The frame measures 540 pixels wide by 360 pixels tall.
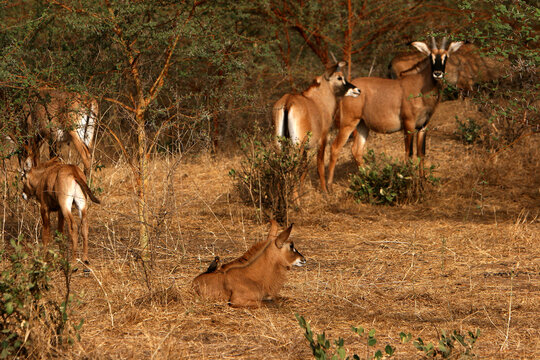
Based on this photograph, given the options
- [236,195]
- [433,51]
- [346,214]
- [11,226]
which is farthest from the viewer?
[433,51]

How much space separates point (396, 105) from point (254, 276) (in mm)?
6809

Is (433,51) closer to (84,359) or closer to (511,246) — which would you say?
(511,246)

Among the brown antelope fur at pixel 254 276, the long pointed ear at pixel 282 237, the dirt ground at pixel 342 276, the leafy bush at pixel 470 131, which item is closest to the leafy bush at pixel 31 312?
the dirt ground at pixel 342 276

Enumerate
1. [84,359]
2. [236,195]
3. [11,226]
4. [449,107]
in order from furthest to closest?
[449,107] < [236,195] < [11,226] < [84,359]

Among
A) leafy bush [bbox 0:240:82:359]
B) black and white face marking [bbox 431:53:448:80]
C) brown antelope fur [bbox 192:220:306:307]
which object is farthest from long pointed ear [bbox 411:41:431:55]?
leafy bush [bbox 0:240:82:359]

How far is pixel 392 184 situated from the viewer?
34.3 feet

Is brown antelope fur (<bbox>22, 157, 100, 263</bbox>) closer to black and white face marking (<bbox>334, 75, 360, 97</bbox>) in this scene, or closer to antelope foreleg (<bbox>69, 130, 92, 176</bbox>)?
antelope foreleg (<bbox>69, 130, 92, 176</bbox>)

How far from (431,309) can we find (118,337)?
2339 millimetres

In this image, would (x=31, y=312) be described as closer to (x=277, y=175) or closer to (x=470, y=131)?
(x=277, y=175)

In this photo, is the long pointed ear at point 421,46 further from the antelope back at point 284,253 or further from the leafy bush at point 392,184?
the antelope back at point 284,253

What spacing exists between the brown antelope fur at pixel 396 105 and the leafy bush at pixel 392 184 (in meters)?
1.16

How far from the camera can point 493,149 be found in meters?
12.0

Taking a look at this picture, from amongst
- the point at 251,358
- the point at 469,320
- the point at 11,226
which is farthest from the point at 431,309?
the point at 11,226

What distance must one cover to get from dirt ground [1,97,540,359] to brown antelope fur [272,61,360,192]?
91cm
